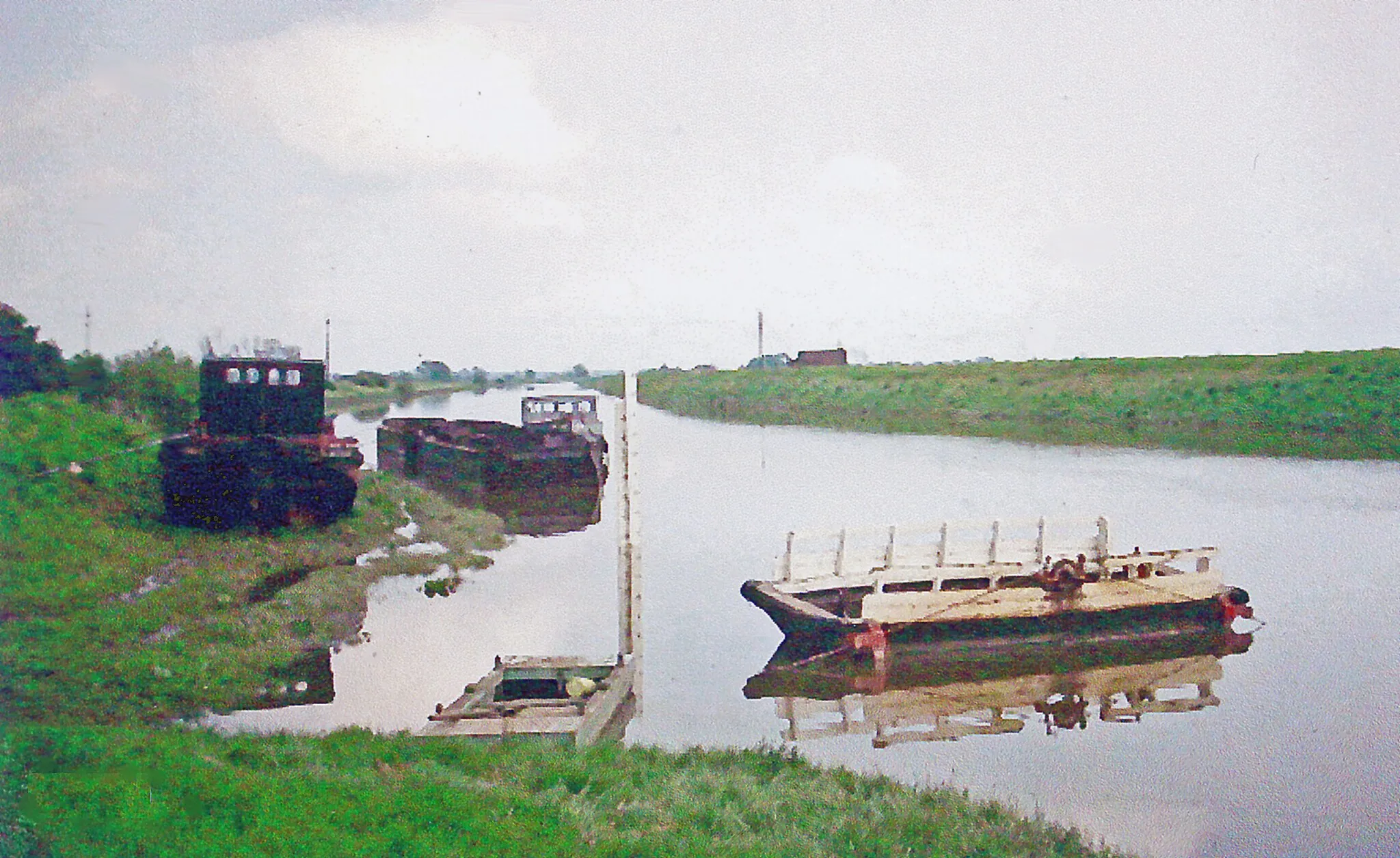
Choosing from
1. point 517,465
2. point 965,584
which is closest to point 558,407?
point 517,465

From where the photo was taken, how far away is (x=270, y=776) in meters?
6.36

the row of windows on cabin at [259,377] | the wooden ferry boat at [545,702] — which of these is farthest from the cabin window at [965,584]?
the row of windows on cabin at [259,377]

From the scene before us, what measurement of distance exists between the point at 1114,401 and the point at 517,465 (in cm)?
2099

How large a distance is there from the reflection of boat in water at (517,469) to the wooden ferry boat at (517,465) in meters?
0.02

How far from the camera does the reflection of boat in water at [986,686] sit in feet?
35.1

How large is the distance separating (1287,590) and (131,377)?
2056 cm

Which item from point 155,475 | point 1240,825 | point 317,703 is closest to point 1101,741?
point 1240,825

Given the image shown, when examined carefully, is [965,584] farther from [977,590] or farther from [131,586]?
[131,586]

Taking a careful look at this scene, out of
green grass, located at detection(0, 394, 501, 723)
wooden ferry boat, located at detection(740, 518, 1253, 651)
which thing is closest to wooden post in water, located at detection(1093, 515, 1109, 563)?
wooden ferry boat, located at detection(740, 518, 1253, 651)

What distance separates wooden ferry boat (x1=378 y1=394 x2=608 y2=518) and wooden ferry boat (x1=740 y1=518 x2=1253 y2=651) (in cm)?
1081

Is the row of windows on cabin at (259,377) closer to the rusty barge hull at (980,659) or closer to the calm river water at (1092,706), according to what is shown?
the calm river water at (1092,706)

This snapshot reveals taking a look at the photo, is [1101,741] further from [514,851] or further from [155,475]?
[155,475]

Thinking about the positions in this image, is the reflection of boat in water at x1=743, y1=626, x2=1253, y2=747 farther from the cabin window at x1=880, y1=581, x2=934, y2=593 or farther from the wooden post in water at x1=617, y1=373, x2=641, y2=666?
the wooden post in water at x1=617, y1=373, x2=641, y2=666

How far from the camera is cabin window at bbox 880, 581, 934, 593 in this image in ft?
41.0
